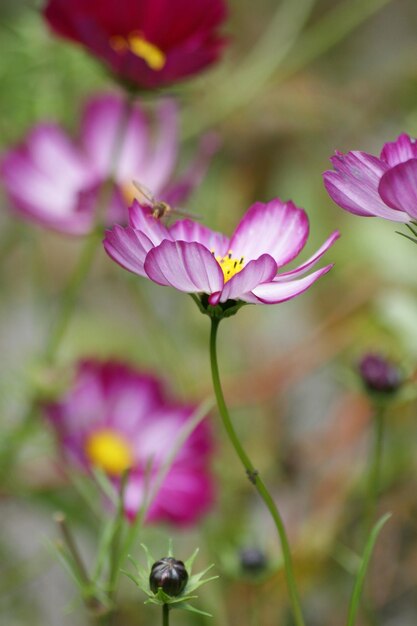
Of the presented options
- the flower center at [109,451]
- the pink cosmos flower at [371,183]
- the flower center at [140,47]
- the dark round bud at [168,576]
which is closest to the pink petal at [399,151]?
the pink cosmos flower at [371,183]

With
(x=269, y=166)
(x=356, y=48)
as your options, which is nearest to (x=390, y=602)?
(x=269, y=166)

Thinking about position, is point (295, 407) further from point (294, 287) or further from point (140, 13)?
point (294, 287)

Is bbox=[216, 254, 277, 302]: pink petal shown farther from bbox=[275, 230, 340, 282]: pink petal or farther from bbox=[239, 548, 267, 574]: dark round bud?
bbox=[239, 548, 267, 574]: dark round bud

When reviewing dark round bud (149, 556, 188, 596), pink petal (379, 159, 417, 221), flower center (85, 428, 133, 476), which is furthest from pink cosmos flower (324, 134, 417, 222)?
flower center (85, 428, 133, 476)

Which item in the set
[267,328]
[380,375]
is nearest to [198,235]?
[380,375]

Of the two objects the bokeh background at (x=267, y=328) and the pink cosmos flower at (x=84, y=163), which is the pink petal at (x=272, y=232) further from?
the pink cosmos flower at (x=84, y=163)

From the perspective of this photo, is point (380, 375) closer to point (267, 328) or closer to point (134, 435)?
point (134, 435)
